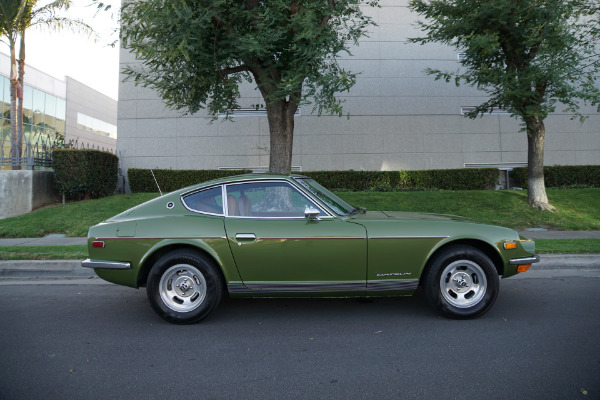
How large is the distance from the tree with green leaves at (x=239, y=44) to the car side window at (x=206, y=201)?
3.94 m

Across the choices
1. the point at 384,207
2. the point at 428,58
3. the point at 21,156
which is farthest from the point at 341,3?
the point at 21,156

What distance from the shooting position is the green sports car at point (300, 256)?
13.2 feet

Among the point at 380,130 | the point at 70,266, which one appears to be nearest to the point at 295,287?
the point at 70,266

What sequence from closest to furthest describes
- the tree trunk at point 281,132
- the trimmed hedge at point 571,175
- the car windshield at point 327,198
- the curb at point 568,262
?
the car windshield at point 327,198
the curb at point 568,262
the tree trunk at point 281,132
the trimmed hedge at point 571,175

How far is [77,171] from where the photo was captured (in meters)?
12.6

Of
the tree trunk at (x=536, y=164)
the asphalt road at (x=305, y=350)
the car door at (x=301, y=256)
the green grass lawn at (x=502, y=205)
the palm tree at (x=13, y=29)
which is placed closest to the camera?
the asphalt road at (x=305, y=350)

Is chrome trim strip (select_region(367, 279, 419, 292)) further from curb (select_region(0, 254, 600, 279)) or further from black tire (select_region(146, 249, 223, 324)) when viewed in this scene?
curb (select_region(0, 254, 600, 279))

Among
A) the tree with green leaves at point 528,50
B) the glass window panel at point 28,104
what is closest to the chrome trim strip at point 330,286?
the tree with green leaves at point 528,50

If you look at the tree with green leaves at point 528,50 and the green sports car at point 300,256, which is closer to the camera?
the green sports car at point 300,256

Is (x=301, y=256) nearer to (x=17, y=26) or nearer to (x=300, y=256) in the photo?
(x=300, y=256)

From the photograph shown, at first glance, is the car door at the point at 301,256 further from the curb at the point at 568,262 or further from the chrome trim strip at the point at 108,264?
the curb at the point at 568,262

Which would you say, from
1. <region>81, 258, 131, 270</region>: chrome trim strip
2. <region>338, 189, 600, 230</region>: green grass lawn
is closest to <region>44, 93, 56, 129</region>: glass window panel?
<region>338, 189, 600, 230</region>: green grass lawn

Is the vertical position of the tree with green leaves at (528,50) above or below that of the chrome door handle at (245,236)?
above

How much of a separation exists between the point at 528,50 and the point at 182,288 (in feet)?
36.3
